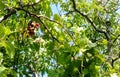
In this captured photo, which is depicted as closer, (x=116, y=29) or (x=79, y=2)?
(x=79, y=2)

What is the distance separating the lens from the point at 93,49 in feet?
7.77

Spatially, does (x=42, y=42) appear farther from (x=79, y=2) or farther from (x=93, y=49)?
(x=79, y=2)

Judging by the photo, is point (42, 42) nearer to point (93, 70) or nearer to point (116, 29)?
point (93, 70)

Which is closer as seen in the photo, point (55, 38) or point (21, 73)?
point (55, 38)

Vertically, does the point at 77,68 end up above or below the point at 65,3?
below

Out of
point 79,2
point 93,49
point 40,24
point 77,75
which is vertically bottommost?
point 77,75

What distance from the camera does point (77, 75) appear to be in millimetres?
2279

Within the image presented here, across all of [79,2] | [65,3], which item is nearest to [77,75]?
[79,2]

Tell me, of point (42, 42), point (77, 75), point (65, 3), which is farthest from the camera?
point (65, 3)

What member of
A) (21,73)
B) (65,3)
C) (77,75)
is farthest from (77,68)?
(65,3)

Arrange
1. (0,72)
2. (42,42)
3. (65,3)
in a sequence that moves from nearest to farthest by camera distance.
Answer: (0,72) < (42,42) < (65,3)

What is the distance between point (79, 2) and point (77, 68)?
280 inches

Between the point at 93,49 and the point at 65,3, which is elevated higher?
the point at 65,3

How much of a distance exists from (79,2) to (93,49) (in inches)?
277
